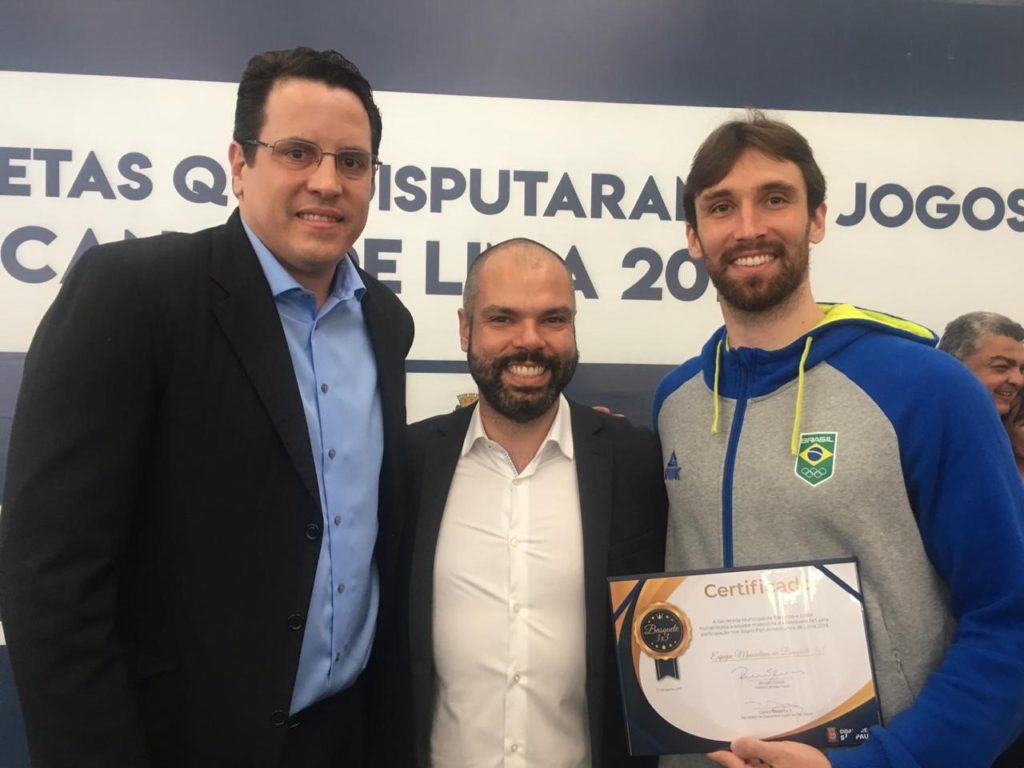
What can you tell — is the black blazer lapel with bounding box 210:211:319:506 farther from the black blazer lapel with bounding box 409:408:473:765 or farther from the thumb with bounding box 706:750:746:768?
the thumb with bounding box 706:750:746:768

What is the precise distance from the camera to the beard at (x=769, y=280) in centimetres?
166

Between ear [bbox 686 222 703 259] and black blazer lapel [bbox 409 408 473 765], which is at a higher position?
ear [bbox 686 222 703 259]

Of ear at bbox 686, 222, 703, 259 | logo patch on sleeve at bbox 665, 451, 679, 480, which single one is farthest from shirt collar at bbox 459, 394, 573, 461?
ear at bbox 686, 222, 703, 259

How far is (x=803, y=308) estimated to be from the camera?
171 cm

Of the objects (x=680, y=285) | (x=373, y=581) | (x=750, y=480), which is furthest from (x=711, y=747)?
(x=680, y=285)

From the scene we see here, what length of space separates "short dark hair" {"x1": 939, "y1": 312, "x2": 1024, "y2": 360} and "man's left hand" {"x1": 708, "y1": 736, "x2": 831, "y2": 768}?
1552 millimetres

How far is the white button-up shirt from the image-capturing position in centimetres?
180

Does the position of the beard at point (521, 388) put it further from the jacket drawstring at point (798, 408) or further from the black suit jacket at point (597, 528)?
the jacket drawstring at point (798, 408)

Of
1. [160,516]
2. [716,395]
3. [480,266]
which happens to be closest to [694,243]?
[716,395]

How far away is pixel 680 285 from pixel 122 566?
166 cm

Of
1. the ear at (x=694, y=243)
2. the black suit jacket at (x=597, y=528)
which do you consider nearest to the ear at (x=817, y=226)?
the ear at (x=694, y=243)

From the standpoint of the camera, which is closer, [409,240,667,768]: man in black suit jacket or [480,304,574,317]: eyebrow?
[409,240,667,768]: man in black suit jacket

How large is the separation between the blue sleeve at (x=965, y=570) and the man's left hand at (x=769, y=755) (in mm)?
42
